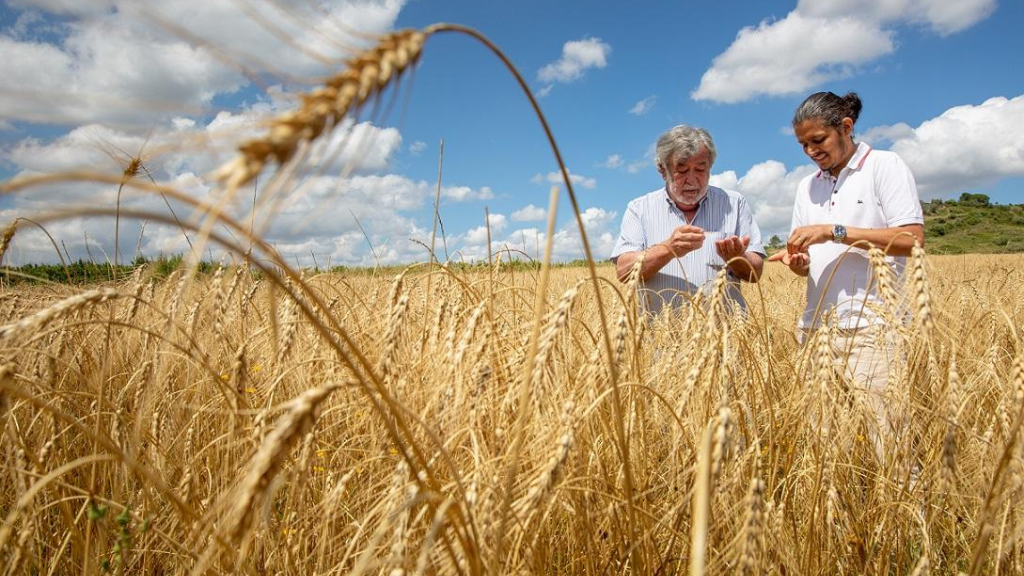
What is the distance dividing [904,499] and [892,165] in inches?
68.6

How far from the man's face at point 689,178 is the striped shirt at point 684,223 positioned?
9 cm

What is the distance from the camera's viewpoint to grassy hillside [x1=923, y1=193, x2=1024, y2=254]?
46362 millimetres

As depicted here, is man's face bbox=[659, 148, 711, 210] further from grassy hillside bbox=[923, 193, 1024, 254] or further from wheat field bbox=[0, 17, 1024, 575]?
grassy hillside bbox=[923, 193, 1024, 254]

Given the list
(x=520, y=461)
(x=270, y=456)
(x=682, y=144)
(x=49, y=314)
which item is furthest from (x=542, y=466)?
(x=682, y=144)

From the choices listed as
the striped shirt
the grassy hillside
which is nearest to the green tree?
the grassy hillside

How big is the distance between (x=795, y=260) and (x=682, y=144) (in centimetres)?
100

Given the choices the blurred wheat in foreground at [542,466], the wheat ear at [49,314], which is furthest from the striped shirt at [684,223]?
the wheat ear at [49,314]

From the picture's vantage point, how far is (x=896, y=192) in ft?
8.32

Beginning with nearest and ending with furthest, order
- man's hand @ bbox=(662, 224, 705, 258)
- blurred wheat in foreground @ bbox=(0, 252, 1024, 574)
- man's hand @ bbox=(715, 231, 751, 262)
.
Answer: blurred wheat in foreground @ bbox=(0, 252, 1024, 574), man's hand @ bbox=(662, 224, 705, 258), man's hand @ bbox=(715, 231, 751, 262)

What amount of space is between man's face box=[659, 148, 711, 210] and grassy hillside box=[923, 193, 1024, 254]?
166 ft

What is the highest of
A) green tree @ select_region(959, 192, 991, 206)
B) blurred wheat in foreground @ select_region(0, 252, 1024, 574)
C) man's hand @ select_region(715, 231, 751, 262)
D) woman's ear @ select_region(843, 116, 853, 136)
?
green tree @ select_region(959, 192, 991, 206)

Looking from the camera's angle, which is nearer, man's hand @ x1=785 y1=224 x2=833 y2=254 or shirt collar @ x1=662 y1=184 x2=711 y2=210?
man's hand @ x1=785 y1=224 x2=833 y2=254

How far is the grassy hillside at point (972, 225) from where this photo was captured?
46362mm

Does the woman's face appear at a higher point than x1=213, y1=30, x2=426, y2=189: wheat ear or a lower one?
higher
